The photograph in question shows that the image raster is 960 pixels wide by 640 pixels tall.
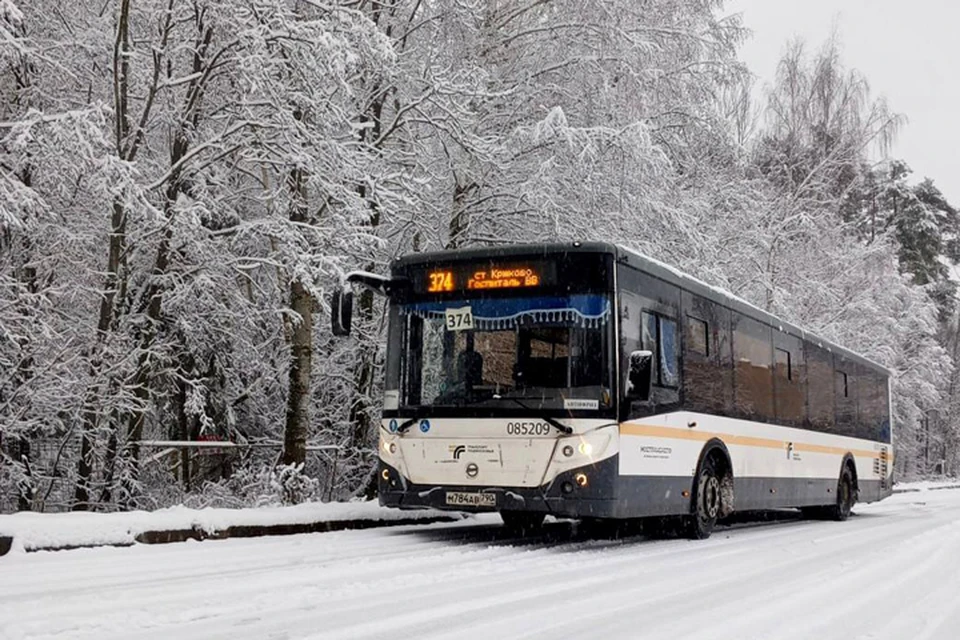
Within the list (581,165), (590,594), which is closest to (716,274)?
(581,165)

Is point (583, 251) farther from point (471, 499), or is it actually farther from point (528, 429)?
point (471, 499)

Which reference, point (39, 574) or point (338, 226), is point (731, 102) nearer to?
point (338, 226)

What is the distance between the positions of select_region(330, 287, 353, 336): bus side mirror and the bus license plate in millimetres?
2084

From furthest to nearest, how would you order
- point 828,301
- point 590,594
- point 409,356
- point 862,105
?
1. point 862,105
2. point 828,301
3. point 409,356
4. point 590,594

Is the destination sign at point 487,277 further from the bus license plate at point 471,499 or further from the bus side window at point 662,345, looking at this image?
the bus license plate at point 471,499

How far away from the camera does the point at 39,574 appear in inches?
309

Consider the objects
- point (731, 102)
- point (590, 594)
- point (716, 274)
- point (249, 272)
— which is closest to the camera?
point (590, 594)

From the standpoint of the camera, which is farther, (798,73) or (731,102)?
(798,73)

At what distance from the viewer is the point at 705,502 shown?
1309 centimetres

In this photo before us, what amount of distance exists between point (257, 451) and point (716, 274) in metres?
8.40

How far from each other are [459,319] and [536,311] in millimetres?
872

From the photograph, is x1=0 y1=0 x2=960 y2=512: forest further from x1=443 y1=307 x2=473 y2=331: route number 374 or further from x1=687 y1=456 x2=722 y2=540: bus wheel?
x1=687 y1=456 x2=722 y2=540: bus wheel

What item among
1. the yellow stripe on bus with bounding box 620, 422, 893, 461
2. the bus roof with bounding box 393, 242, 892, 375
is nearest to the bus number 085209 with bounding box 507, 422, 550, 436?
the yellow stripe on bus with bounding box 620, 422, 893, 461

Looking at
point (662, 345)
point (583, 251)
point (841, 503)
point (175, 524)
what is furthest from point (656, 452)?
point (841, 503)
